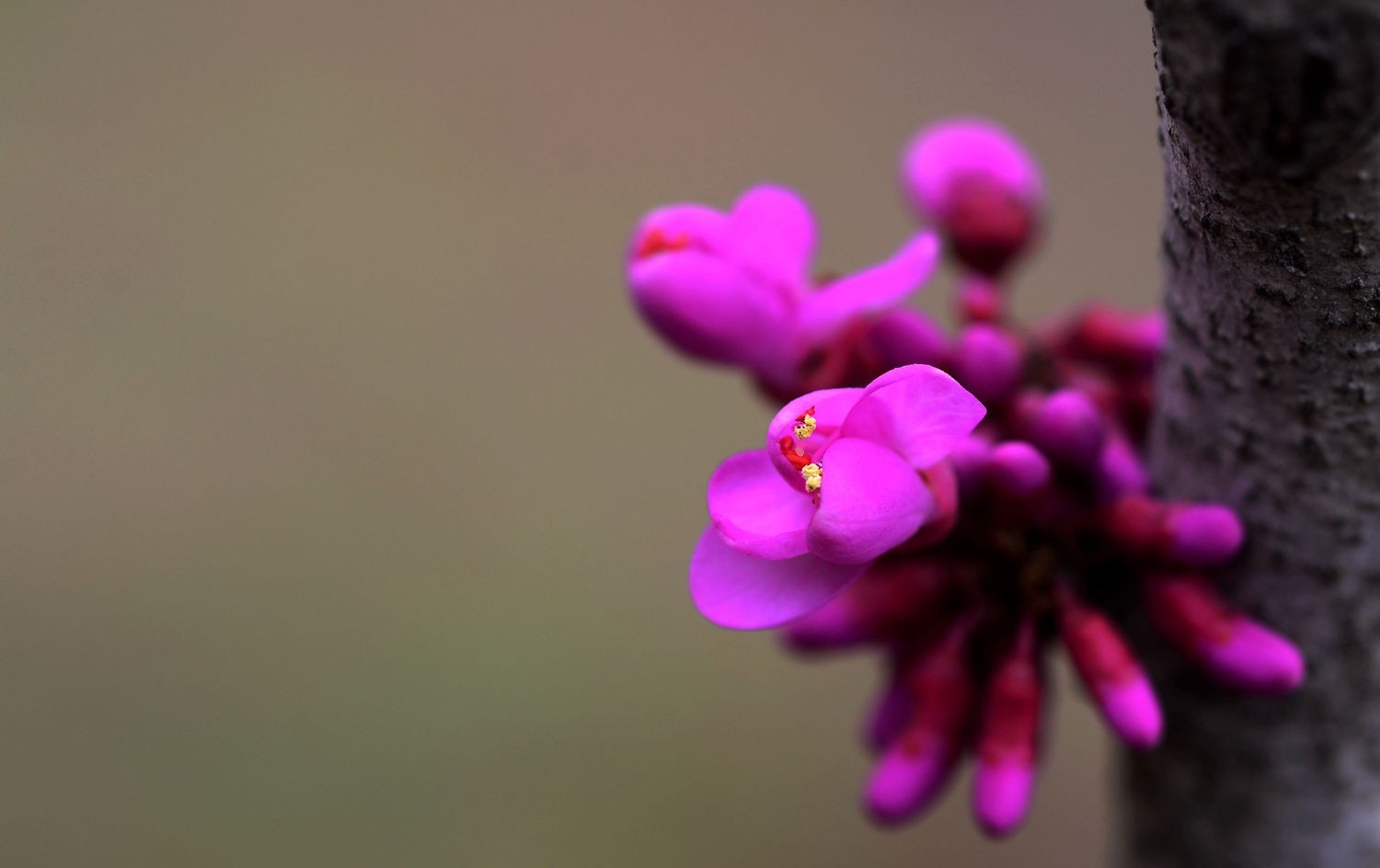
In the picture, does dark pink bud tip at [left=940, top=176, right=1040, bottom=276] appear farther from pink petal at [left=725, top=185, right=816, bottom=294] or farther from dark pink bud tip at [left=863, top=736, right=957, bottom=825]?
dark pink bud tip at [left=863, top=736, right=957, bottom=825]

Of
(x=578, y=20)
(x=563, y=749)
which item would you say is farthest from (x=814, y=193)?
(x=563, y=749)

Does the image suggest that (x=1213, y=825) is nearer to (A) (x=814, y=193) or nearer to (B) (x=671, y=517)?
(B) (x=671, y=517)

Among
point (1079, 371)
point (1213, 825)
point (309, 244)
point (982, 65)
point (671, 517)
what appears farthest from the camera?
point (982, 65)

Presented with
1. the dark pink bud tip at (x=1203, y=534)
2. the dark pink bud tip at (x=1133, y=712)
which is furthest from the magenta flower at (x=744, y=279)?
the dark pink bud tip at (x=1133, y=712)

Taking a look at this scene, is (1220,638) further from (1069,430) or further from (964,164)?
(964,164)

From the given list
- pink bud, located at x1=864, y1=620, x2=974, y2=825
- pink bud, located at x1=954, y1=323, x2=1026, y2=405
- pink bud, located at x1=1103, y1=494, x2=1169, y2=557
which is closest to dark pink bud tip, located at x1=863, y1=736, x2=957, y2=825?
pink bud, located at x1=864, y1=620, x2=974, y2=825

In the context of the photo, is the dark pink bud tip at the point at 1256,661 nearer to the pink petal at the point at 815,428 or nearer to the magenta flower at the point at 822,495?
the magenta flower at the point at 822,495
